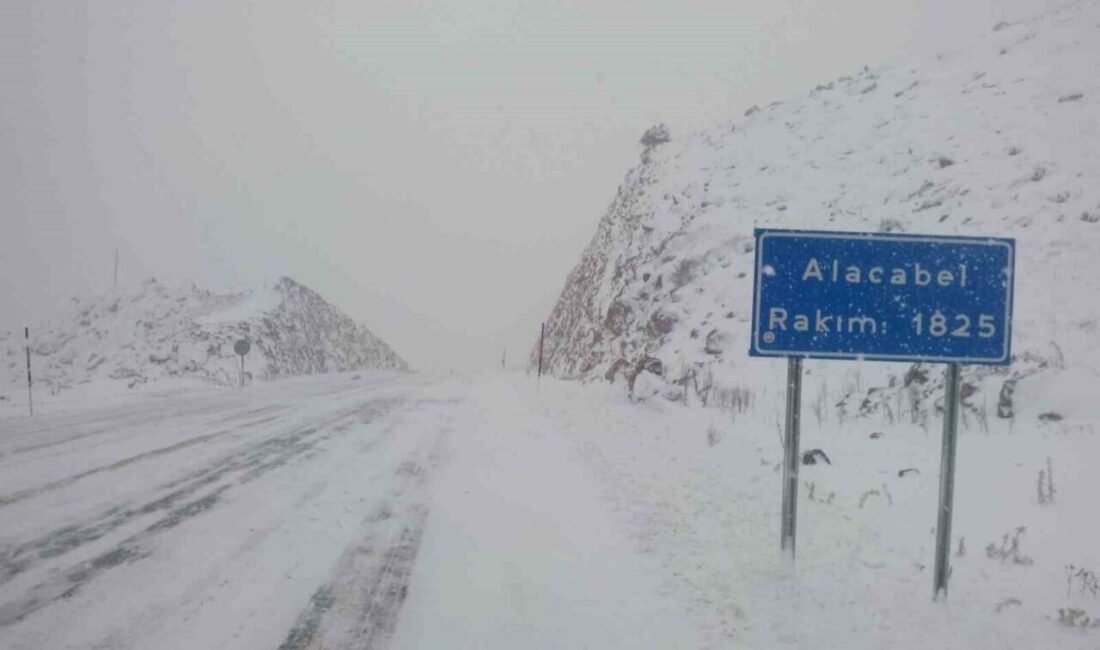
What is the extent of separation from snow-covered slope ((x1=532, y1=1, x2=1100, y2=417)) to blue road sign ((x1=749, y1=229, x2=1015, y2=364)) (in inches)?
200

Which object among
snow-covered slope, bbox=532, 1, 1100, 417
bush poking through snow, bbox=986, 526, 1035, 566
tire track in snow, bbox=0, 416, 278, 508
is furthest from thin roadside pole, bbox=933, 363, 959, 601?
tire track in snow, bbox=0, 416, 278, 508

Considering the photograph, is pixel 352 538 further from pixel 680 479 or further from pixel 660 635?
pixel 680 479

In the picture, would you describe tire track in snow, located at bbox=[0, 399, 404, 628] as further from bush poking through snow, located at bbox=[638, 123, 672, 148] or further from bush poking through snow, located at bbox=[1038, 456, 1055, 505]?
bush poking through snow, located at bbox=[638, 123, 672, 148]

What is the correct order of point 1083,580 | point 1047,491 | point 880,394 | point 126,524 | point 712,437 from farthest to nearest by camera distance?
1. point 880,394
2. point 712,437
3. point 1047,491
4. point 126,524
5. point 1083,580

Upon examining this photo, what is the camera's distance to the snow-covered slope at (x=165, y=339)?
2766cm

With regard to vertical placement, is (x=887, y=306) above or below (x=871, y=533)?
above

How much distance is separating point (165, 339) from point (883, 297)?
32039mm

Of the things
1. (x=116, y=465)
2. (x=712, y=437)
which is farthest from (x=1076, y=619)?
(x=116, y=465)

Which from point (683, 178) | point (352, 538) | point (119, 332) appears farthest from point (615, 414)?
point (119, 332)

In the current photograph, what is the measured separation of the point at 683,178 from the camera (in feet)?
100.0

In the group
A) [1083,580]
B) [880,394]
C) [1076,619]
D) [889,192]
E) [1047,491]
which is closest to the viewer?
[1076,619]

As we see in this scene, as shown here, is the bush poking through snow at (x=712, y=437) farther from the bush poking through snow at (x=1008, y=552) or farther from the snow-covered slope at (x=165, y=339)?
the snow-covered slope at (x=165, y=339)

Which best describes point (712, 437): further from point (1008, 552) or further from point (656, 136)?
point (656, 136)

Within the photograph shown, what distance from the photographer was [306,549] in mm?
4824
